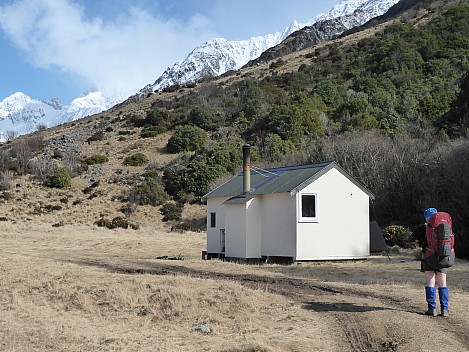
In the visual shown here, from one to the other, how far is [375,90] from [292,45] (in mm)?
48369

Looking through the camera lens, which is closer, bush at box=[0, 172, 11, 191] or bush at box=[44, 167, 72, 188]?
bush at box=[0, 172, 11, 191]

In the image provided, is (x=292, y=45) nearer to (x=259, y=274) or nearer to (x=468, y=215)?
(x=468, y=215)

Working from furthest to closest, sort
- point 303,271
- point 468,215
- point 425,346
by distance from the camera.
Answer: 1. point 468,215
2. point 303,271
3. point 425,346

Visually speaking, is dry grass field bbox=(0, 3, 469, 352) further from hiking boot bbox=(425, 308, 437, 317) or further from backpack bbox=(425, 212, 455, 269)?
backpack bbox=(425, 212, 455, 269)

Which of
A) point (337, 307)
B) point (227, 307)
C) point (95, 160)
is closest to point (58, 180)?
point (95, 160)

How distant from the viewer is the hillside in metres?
33.4

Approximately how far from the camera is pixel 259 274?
1752cm

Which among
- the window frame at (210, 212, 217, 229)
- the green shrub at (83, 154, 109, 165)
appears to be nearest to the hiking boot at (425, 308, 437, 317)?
the window frame at (210, 212, 217, 229)

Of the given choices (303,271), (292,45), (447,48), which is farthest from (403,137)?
(292,45)

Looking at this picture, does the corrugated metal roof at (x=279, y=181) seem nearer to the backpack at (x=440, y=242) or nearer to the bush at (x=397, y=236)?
the bush at (x=397, y=236)

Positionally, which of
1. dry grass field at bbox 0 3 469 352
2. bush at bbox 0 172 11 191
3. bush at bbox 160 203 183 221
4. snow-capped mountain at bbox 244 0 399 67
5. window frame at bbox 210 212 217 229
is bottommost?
dry grass field at bbox 0 3 469 352

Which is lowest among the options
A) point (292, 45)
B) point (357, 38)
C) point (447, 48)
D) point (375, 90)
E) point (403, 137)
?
point (403, 137)

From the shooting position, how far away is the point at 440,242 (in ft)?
31.4

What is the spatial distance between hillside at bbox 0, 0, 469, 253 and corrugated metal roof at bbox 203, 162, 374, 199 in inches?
260
